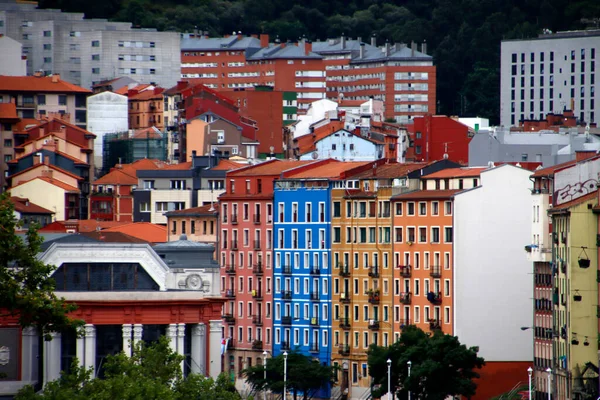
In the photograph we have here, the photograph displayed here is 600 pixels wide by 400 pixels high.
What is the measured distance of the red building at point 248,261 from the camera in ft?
486

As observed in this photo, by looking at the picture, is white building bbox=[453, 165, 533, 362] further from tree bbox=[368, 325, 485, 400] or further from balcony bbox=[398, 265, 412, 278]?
tree bbox=[368, 325, 485, 400]

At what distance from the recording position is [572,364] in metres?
112

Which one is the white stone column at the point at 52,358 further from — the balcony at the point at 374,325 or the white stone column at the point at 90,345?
the balcony at the point at 374,325

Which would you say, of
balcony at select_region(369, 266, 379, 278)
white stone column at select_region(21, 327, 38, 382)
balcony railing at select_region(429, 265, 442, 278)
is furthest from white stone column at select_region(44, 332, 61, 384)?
balcony at select_region(369, 266, 379, 278)

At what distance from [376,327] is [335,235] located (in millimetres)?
8535

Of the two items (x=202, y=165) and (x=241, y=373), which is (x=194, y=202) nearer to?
(x=202, y=165)

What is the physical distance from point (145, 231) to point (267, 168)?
482 inches

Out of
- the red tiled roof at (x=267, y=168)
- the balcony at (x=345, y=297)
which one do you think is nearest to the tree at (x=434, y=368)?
the balcony at (x=345, y=297)

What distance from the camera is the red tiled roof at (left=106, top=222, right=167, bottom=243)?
159 metres

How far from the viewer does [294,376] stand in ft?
445

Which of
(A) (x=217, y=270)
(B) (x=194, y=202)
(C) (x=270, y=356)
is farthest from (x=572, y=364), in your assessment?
(B) (x=194, y=202)

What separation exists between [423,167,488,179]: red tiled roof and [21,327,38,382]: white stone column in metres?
37.5

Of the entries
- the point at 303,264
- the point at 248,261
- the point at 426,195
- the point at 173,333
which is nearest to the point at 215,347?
the point at 173,333

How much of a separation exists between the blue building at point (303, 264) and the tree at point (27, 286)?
221 ft
